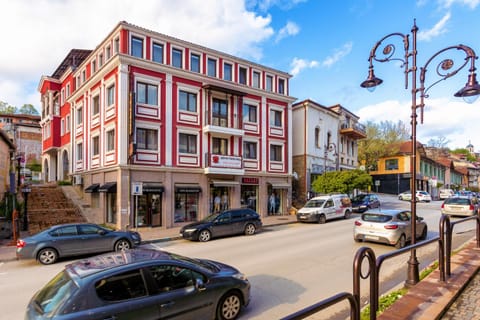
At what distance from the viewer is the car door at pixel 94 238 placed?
36.6ft

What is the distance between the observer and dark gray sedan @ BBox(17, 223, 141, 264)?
33.7 ft

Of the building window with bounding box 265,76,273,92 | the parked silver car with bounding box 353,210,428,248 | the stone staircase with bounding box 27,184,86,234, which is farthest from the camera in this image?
the building window with bounding box 265,76,273,92

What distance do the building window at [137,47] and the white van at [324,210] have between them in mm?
14807

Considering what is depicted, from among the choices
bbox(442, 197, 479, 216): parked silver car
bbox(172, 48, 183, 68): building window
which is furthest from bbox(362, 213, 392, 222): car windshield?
bbox(172, 48, 183, 68): building window

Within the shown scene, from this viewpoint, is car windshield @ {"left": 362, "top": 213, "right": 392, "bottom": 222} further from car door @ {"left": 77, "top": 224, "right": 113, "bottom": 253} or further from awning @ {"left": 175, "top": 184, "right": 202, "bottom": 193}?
awning @ {"left": 175, "top": 184, "right": 202, "bottom": 193}

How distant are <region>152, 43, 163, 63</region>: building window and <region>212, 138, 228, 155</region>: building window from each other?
6586 millimetres

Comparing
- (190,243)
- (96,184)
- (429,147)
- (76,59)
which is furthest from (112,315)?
(429,147)

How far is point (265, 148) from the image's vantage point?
2483 cm

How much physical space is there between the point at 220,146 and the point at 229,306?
17.4m

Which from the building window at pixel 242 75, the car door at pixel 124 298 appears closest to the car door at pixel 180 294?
the car door at pixel 124 298

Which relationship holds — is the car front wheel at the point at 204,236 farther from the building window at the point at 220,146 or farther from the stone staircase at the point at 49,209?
the stone staircase at the point at 49,209

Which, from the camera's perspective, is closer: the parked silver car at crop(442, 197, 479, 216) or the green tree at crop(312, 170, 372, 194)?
the parked silver car at crop(442, 197, 479, 216)

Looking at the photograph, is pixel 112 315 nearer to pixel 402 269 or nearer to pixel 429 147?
pixel 402 269

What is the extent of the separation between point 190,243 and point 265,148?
12.8m
